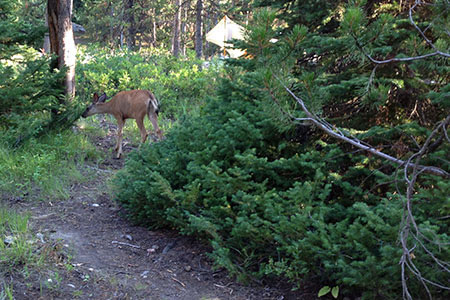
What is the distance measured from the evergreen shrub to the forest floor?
7.3 inches

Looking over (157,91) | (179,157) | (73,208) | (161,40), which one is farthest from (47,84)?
(161,40)

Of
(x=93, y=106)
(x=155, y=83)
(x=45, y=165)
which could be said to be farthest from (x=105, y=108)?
(x=155, y=83)

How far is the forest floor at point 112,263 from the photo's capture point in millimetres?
4477

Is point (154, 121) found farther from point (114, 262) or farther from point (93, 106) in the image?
point (114, 262)

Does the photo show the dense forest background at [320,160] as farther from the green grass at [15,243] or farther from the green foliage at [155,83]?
the green foliage at [155,83]

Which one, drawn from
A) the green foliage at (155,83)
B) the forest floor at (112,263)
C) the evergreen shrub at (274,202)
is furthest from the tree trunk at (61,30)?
the evergreen shrub at (274,202)

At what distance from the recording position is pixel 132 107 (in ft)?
31.0

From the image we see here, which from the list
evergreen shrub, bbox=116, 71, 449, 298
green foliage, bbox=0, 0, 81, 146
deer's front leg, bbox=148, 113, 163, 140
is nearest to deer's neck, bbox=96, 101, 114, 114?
deer's front leg, bbox=148, 113, 163, 140

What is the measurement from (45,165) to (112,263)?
295 centimetres

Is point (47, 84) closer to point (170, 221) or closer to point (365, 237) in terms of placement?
point (170, 221)

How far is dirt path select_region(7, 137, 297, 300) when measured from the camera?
449cm

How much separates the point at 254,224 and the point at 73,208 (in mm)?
2947

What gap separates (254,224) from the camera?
184 inches

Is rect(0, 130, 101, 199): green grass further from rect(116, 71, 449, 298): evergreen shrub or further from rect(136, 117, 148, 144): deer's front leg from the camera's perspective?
rect(116, 71, 449, 298): evergreen shrub
